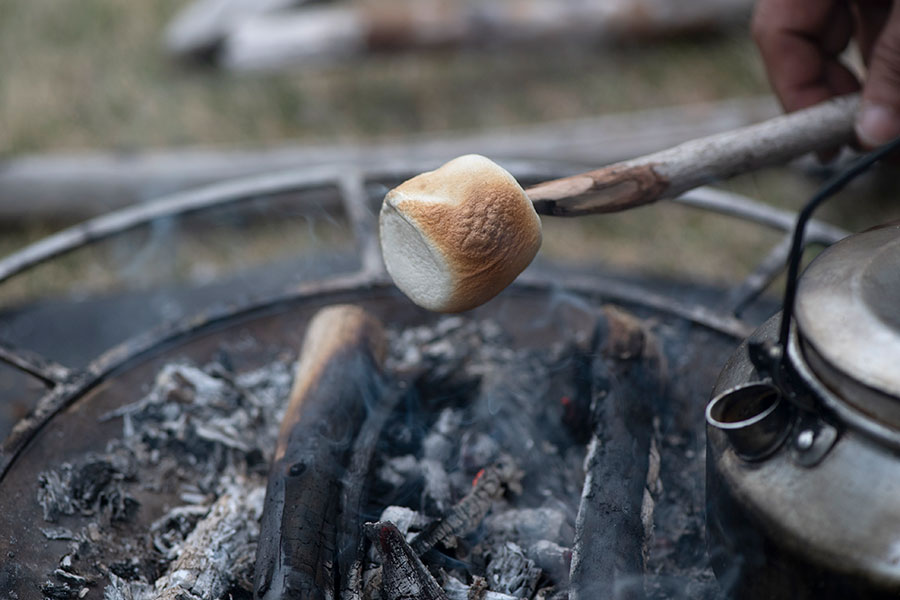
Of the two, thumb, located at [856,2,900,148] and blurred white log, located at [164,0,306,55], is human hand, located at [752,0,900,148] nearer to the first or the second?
thumb, located at [856,2,900,148]

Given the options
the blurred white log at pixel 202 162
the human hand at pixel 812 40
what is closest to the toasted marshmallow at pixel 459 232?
the human hand at pixel 812 40

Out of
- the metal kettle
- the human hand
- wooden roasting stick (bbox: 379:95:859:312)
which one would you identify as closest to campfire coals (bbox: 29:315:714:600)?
the metal kettle

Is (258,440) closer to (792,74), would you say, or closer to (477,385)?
(477,385)

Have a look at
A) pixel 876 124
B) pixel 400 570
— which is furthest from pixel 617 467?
pixel 876 124

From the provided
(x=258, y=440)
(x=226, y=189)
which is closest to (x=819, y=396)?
(x=258, y=440)

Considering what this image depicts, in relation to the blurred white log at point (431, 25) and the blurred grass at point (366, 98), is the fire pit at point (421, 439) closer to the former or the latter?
the blurred grass at point (366, 98)

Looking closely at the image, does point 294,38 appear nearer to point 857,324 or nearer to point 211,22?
point 211,22

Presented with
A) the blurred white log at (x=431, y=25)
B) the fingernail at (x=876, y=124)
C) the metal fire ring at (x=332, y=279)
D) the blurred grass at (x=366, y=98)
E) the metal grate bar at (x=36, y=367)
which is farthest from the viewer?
the blurred white log at (x=431, y=25)
